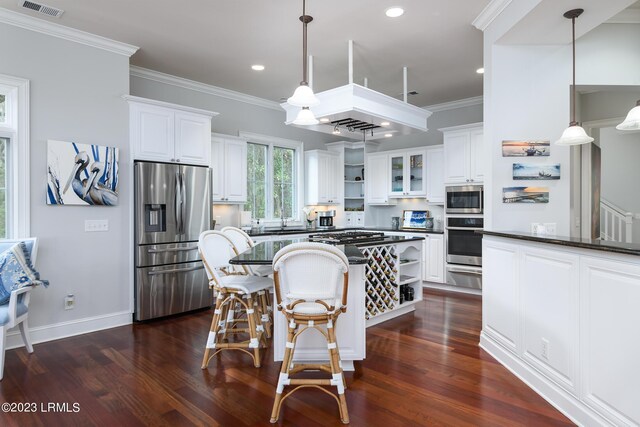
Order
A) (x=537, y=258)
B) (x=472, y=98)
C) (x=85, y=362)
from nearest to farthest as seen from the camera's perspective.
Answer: (x=537, y=258) < (x=85, y=362) < (x=472, y=98)

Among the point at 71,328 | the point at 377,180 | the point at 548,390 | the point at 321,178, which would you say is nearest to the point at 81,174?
the point at 71,328

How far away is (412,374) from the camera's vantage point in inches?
113

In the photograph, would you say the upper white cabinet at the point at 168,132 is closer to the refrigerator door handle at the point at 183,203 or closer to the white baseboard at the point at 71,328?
the refrigerator door handle at the point at 183,203

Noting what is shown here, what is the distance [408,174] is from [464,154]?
116cm

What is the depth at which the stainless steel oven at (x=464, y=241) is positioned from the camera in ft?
18.1

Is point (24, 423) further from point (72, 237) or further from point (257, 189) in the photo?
point (257, 189)

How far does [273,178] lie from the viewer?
6.60m

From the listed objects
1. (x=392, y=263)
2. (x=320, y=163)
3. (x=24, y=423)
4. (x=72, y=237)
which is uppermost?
(x=320, y=163)

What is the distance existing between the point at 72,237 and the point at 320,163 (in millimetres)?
4117

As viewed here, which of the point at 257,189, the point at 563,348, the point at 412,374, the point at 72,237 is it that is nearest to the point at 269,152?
the point at 257,189

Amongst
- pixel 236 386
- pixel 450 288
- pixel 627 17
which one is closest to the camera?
pixel 236 386

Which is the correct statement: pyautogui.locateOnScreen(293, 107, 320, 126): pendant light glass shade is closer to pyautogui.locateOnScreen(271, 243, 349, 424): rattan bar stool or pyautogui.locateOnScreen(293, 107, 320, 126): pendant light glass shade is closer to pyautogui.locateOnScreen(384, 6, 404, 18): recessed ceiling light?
pyautogui.locateOnScreen(384, 6, 404, 18): recessed ceiling light

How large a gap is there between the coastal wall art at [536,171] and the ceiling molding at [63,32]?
4.14 meters

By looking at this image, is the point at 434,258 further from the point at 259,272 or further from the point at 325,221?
the point at 259,272
